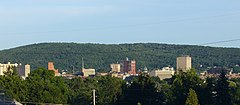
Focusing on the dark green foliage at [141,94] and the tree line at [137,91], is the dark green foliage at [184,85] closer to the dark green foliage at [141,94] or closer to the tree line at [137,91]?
the tree line at [137,91]

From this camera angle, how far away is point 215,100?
55.2m

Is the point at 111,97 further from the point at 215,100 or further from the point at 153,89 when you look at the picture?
the point at 215,100

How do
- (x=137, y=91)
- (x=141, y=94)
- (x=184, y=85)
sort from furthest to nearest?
(x=137, y=91) → (x=141, y=94) → (x=184, y=85)

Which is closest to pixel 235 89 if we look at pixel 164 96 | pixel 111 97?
pixel 164 96

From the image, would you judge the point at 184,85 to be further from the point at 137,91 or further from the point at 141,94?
the point at 137,91

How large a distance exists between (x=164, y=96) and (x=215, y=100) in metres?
7.73

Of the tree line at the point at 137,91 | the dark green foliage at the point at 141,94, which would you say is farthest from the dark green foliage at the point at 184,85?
the dark green foliage at the point at 141,94

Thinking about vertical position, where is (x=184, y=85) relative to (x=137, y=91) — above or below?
above

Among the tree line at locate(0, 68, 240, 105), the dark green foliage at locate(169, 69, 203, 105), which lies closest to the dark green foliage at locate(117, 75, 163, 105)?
the tree line at locate(0, 68, 240, 105)

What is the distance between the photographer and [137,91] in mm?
58969

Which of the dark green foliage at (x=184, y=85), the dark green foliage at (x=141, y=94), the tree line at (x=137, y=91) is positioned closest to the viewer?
the tree line at (x=137, y=91)

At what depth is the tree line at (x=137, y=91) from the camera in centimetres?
5519

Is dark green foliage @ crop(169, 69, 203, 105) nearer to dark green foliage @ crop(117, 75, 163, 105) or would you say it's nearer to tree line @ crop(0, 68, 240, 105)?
tree line @ crop(0, 68, 240, 105)

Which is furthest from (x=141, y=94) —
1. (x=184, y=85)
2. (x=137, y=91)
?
(x=184, y=85)
